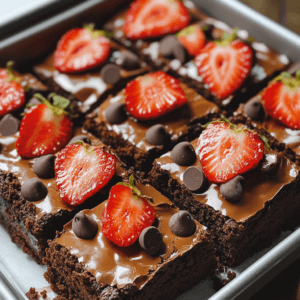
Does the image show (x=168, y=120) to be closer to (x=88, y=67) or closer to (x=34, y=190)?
(x=88, y=67)

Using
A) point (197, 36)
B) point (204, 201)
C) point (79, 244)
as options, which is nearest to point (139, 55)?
point (197, 36)

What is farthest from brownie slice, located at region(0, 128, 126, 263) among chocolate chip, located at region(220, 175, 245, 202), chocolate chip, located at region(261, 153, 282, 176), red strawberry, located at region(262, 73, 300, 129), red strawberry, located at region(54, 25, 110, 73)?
red strawberry, located at region(262, 73, 300, 129)

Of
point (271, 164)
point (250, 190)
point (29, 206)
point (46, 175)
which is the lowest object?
point (29, 206)

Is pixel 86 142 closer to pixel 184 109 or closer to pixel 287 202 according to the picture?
pixel 184 109

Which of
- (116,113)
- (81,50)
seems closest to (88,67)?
(81,50)

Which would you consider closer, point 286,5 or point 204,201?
point 204,201

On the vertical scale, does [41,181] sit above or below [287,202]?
below

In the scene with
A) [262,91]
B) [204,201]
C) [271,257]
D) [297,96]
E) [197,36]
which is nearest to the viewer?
[271,257]
